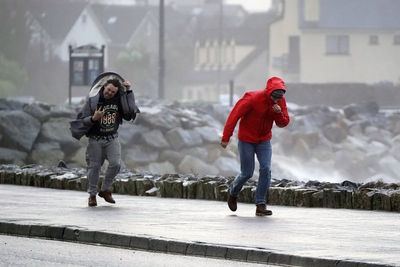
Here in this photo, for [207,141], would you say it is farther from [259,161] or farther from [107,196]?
[259,161]

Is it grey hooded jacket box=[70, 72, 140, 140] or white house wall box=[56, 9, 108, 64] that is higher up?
white house wall box=[56, 9, 108, 64]

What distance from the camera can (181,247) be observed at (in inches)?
583

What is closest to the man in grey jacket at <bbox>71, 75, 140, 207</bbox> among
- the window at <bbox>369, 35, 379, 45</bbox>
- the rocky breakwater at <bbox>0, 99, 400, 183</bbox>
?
the rocky breakwater at <bbox>0, 99, 400, 183</bbox>

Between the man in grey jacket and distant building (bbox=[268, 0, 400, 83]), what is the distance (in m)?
94.5

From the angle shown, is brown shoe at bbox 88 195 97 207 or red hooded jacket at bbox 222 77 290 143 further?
brown shoe at bbox 88 195 97 207

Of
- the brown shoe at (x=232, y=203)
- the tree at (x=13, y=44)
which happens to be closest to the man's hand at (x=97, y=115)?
the brown shoe at (x=232, y=203)

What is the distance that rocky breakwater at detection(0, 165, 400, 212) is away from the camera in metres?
20.0

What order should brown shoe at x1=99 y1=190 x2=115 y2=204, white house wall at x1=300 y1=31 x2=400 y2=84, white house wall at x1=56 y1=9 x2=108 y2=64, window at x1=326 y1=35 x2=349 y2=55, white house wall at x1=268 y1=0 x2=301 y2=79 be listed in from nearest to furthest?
1. brown shoe at x1=99 y1=190 x2=115 y2=204
2. white house wall at x1=300 y1=31 x2=400 y2=84
3. window at x1=326 y1=35 x2=349 y2=55
4. white house wall at x1=268 y1=0 x2=301 y2=79
5. white house wall at x1=56 y1=9 x2=108 y2=64

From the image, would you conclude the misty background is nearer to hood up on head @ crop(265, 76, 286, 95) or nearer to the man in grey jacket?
the man in grey jacket

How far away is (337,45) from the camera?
11681cm

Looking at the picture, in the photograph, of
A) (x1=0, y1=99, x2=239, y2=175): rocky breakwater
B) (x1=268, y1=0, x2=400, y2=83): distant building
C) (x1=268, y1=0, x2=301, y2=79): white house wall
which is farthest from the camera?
(x1=268, y1=0, x2=301, y2=79): white house wall

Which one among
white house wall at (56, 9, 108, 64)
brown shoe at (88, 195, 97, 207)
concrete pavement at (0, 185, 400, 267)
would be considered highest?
white house wall at (56, 9, 108, 64)

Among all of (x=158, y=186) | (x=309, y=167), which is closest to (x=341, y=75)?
(x=309, y=167)

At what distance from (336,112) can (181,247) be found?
73.5m
